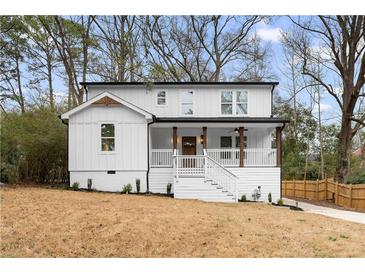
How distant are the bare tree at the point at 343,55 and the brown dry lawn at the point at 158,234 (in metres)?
10.9

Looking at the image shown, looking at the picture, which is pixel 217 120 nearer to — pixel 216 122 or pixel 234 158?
pixel 216 122

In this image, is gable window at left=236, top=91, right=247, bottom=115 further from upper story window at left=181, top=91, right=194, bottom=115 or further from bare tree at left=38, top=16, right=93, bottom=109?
bare tree at left=38, top=16, right=93, bottom=109

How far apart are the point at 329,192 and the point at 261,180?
5533mm

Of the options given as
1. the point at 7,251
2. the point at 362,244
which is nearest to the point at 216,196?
the point at 362,244

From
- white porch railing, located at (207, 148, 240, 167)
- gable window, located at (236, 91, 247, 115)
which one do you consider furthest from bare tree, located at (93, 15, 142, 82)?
white porch railing, located at (207, 148, 240, 167)

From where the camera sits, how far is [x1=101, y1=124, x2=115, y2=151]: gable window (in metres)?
14.9

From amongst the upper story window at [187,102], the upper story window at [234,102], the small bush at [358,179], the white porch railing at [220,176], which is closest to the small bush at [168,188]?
the white porch railing at [220,176]

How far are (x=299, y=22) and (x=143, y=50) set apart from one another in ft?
33.0

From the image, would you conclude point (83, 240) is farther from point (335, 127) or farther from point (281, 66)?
point (335, 127)

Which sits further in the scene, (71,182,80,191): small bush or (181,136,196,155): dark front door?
(181,136,196,155): dark front door

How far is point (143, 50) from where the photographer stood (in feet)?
79.5

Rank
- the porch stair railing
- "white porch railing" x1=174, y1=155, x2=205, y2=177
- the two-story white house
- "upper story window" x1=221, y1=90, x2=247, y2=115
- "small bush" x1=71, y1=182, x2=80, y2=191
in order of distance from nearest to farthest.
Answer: the porch stair railing
the two-story white house
"white porch railing" x1=174, y1=155, x2=205, y2=177
"small bush" x1=71, y1=182, x2=80, y2=191
"upper story window" x1=221, y1=90, x2=247, y2=115

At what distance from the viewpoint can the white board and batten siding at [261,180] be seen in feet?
48.8

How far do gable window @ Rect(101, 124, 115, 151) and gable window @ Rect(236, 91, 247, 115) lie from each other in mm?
6024
